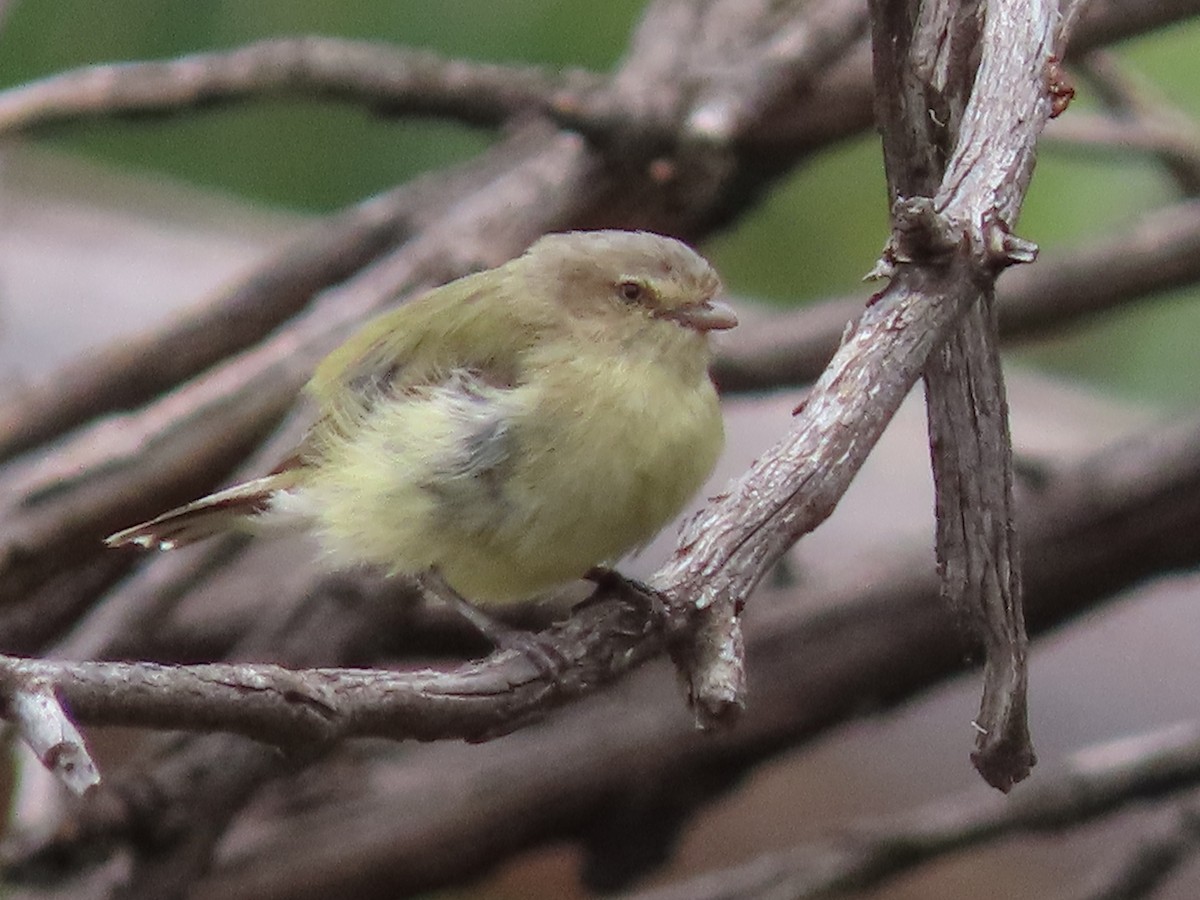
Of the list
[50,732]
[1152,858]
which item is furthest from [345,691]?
[1152,858]

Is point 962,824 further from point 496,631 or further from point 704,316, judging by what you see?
point 496,631

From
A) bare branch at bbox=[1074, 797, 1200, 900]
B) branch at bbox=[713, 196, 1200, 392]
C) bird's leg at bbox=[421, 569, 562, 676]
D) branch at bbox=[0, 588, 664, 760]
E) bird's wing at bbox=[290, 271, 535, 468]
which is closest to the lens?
branch at bbox=[0, 588, 664, 760]

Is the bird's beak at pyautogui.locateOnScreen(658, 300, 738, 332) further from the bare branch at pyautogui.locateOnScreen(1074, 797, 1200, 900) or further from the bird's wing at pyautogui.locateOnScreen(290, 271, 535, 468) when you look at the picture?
the bare branch at pyautogui.locateOnScreen(1074, 797, 1200, 900)

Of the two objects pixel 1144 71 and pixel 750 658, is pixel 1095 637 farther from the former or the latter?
pixel 1144 71

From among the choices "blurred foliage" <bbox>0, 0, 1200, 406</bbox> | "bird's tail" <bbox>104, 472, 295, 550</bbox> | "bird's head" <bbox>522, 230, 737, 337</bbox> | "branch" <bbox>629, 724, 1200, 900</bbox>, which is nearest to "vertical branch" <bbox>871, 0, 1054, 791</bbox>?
"bird's head" <bbox>522, 230, 737, 337</bbox>

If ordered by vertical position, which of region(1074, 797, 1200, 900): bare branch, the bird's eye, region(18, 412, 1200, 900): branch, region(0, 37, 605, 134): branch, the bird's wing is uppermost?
region(0, 37, 605, 134): branch

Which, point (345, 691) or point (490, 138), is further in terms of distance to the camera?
point (490, 138)

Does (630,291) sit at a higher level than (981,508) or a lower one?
higher
